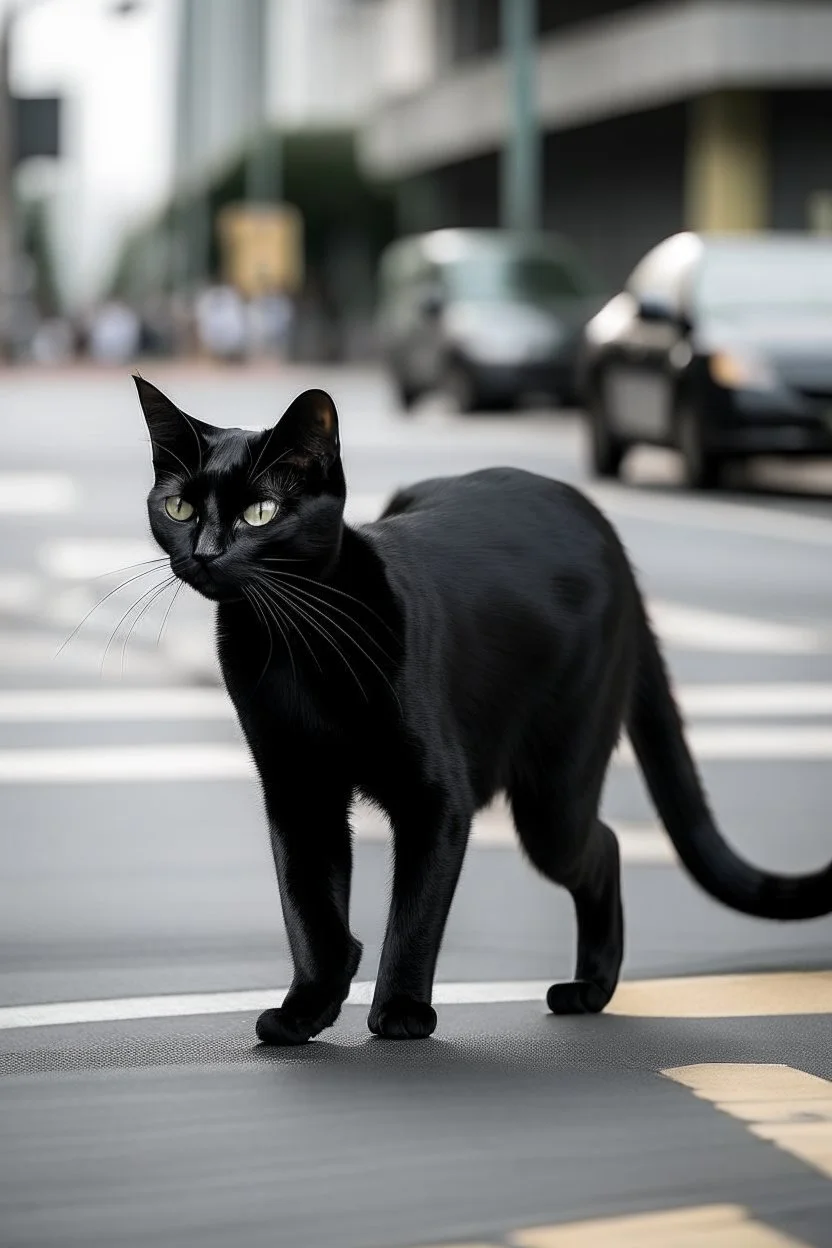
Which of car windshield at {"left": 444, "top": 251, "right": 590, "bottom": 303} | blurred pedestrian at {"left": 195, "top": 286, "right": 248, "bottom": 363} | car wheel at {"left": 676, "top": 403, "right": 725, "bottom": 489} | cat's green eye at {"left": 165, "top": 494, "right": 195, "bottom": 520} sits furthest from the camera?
blurred pedestrian at {"left": 195, "top": 286, "right": 248, "bottom": 363}

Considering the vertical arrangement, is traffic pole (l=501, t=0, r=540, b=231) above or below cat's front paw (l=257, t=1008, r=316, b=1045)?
above

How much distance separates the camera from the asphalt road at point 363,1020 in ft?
12.1

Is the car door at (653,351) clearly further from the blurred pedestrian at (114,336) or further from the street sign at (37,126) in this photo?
the street sign at (37,126)

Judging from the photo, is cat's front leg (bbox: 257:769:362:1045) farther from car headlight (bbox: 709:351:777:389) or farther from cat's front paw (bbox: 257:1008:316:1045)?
car headlight (bbox: 709:351:777:389)

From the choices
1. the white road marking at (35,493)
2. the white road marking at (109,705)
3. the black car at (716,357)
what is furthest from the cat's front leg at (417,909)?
the black car at (716,357)

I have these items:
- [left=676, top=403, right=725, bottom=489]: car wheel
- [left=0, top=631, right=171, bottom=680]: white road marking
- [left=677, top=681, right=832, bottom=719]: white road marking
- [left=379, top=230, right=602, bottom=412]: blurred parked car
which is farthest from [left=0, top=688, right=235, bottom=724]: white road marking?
[left=379, top=230, right=602, bottom=412]: blurred parked car

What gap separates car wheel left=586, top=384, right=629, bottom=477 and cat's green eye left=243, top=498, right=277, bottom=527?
625 inches

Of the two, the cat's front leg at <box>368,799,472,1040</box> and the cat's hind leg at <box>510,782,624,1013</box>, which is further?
the cat's hind leg at <box>510,782,624,1013</box>

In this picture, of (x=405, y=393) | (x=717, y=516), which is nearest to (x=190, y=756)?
(x=717, y=516)

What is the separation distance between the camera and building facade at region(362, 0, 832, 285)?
138 feet

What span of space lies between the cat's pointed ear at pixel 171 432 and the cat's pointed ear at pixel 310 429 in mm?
147

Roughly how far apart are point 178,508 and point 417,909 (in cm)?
74

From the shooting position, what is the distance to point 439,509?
513cm

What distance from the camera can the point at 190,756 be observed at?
8734 millimetres
